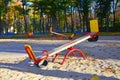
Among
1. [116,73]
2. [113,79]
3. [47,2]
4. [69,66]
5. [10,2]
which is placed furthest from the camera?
[10,2]

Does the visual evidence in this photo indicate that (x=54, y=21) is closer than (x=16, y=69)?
No

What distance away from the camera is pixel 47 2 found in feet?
134

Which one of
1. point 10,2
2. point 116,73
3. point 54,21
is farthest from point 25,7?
point 116,73

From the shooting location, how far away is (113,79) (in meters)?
8.77

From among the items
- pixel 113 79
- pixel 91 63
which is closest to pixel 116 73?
pixel 113 79

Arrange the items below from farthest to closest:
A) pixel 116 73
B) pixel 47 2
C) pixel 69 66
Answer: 1. pixel 47 2
2. pixel 69 66
3. pixel 116 73

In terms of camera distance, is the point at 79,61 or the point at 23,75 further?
the point at 79,61

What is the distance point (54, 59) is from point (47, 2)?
2919 centimetres

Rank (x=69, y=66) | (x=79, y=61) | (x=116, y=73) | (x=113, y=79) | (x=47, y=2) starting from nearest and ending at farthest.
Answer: (x=113, y=79) < (x=116, y=73) < (x=69, y=66) < (x=79, y=61) < (x=47, y=2)

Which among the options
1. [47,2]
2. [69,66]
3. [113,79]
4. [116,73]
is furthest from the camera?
[47,2]

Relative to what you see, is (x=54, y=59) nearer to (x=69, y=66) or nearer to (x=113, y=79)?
(x=69, y=66)

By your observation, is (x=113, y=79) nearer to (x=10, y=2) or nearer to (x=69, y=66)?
(x=69, y=66)

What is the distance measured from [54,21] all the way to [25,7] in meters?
12.8

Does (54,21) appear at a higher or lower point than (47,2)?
lower
